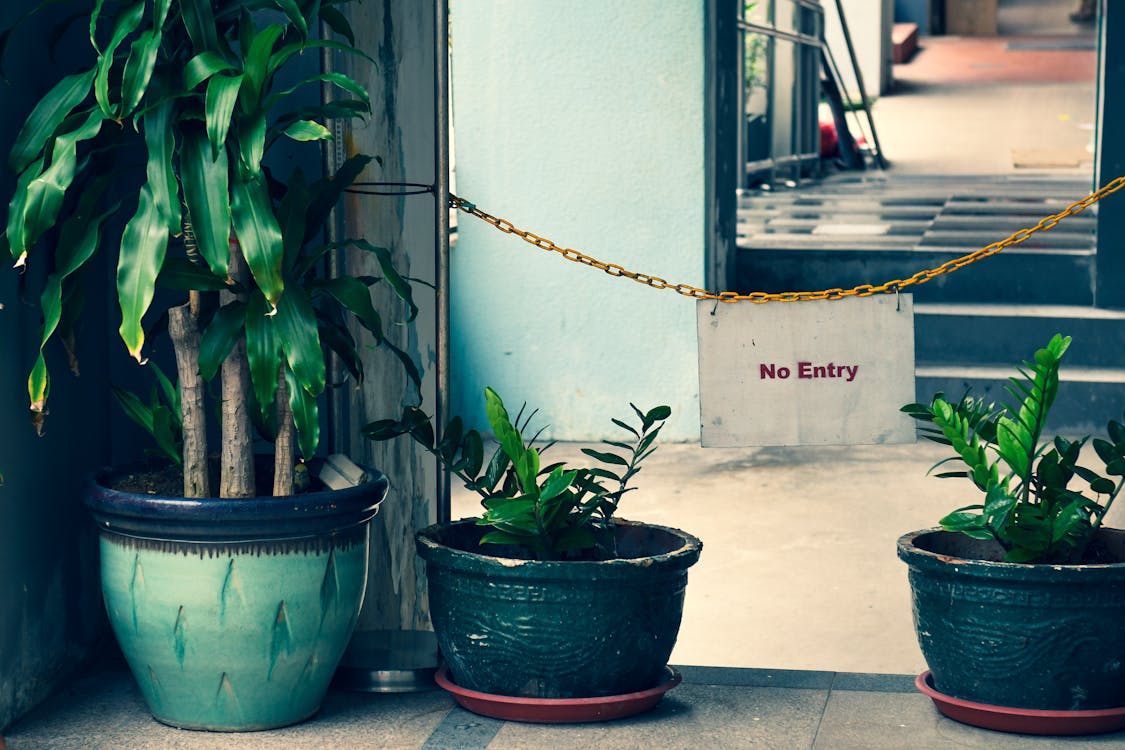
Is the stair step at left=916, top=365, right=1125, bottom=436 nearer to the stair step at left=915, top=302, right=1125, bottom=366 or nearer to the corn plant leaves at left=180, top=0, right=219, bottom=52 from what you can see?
the stair step at left=915, top=302, right=1125, bottom=366

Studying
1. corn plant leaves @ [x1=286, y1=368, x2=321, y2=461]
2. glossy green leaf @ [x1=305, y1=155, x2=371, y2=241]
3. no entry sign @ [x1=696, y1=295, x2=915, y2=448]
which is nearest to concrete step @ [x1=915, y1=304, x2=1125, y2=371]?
no entry sign @ [x1=696, y1=295, x2=915, y2=448]

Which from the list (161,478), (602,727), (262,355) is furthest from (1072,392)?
(262,355)

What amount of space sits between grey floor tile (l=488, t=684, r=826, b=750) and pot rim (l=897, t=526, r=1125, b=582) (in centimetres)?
42

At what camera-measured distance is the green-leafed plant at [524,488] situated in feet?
10.5

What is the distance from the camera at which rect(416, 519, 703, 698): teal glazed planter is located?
3.11 m

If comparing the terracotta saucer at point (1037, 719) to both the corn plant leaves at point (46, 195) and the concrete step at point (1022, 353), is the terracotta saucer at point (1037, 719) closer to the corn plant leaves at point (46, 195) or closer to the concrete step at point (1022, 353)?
the corn plant leaves at point (46, 195)

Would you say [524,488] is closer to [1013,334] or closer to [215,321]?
[215,321]

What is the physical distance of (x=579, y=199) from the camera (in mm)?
7023

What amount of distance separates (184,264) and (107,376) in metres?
0.78

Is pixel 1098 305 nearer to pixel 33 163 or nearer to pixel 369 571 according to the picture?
pixel 369 571

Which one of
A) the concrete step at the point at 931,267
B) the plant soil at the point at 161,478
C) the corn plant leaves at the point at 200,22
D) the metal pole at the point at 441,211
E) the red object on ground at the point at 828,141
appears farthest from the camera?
the red object on ground at the point at 828,141

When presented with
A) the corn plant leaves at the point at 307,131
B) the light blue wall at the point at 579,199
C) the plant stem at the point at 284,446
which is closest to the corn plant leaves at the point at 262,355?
the plant stem at the point at 284,446

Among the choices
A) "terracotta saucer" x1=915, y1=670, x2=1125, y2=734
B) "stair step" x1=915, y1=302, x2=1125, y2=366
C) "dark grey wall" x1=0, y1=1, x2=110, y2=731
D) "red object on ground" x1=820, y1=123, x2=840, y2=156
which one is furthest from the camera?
"red object on ground" x1=820, y1=123, x2=840, y2=156

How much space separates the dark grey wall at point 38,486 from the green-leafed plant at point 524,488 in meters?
0.67
